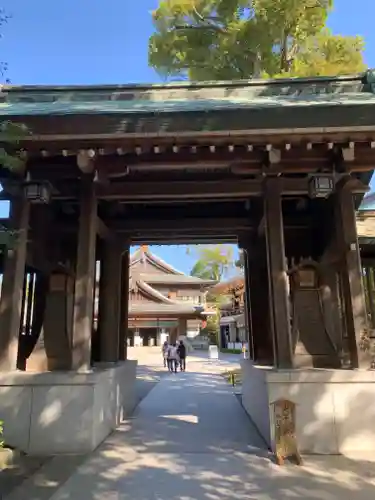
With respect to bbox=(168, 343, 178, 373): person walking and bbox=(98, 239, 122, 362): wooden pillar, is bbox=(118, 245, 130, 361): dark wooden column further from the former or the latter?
bbox=(168, 343, 178, 373): person walking

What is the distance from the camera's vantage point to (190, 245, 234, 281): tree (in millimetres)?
50219

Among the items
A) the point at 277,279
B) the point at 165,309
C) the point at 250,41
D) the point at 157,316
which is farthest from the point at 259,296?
the point at 157,316

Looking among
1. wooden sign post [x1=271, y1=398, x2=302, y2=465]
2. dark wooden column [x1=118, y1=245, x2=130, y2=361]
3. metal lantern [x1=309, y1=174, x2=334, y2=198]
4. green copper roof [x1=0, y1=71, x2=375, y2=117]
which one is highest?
green copper roof [x1=0, y1=71, x2=375, y2=117]

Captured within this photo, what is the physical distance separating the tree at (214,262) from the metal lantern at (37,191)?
44.4 m

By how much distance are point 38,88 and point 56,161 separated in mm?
2528

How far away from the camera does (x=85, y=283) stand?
539 cm

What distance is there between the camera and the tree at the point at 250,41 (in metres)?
12.1

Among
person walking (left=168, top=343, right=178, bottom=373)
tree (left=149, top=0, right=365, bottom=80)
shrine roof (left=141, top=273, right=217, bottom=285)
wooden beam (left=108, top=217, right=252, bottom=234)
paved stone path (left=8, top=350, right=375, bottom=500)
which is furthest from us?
shrine roof (left=141, top=273, right=217, bottom=285)

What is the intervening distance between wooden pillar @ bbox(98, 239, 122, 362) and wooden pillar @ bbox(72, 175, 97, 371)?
183 cm

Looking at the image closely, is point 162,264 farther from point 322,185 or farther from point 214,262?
point 322,185

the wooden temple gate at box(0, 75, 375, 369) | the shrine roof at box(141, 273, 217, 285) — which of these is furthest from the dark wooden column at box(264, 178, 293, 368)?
the shrine roof at box(141, 273, 217, 285)

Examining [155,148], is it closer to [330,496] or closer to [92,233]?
[92,233]

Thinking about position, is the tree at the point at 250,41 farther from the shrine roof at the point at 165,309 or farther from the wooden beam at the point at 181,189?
the shrine roof at the point at 165,309

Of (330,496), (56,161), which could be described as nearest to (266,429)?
(330,496)
